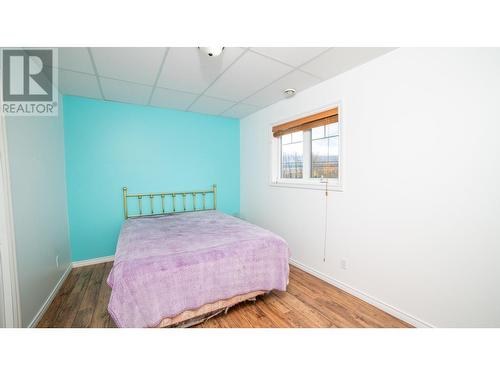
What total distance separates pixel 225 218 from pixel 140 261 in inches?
54.2

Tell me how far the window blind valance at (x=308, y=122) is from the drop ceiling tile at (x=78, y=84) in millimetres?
2356

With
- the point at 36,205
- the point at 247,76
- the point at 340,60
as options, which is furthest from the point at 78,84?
the point at 340,60

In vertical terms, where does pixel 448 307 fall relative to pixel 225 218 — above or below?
below

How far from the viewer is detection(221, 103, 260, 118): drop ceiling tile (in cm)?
309

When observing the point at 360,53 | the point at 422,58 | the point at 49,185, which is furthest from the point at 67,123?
the point at 422,58

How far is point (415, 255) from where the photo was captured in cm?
156

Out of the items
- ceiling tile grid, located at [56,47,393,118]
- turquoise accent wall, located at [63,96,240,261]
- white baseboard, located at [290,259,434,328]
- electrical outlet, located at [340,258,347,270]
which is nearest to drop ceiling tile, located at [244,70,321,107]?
ceiling tile grid, located at [56,47,393,118]

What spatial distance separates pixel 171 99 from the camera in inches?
108

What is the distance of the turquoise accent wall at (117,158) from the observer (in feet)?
8.75

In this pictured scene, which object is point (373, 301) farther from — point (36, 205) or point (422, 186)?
point (36, 205)

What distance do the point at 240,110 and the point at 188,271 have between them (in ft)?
8.91

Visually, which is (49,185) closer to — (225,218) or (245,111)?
(225,218)

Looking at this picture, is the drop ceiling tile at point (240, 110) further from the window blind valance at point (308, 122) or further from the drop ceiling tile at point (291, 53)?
the drop ceiling tile at point (291, 53)

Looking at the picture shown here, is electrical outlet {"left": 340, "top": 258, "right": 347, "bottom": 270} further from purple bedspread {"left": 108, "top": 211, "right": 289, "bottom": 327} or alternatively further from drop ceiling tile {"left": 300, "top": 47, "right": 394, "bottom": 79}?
drop ceiling tile {"left": 300, "top": 47, "right": 394, "bottom": 79}
